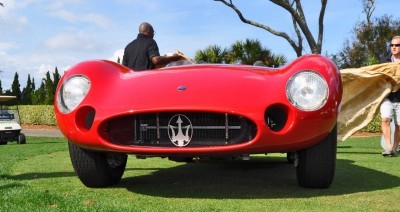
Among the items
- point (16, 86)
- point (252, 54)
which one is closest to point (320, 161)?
point (252, 54)

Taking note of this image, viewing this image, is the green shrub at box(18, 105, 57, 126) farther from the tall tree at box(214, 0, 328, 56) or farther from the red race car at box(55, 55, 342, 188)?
the red race car at box(55, 55, 342, 188)

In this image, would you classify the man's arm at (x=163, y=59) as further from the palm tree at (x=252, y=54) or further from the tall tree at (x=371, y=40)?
the tall tree at (x=371, y=40)

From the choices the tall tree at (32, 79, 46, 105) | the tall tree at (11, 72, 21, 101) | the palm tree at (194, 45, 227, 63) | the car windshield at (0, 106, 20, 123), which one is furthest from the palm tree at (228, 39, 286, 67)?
the tall tree at (11, 72, 21, 101)

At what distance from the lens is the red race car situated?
10.9ft

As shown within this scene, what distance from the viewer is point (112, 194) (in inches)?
144

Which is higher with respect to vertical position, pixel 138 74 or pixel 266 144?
pixel 138 74

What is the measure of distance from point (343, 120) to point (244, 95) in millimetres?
4793

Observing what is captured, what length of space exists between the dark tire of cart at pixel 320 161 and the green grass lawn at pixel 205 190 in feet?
0.35

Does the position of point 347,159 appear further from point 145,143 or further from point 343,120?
point 145,143

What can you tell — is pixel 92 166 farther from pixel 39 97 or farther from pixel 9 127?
pixel 39 97

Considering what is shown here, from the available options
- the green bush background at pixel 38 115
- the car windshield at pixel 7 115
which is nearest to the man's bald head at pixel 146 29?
the car windshield at pixel 7 115

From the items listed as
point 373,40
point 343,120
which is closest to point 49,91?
point 373,40

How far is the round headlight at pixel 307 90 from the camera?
3362 mm

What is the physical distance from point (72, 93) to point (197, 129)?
94 cm
